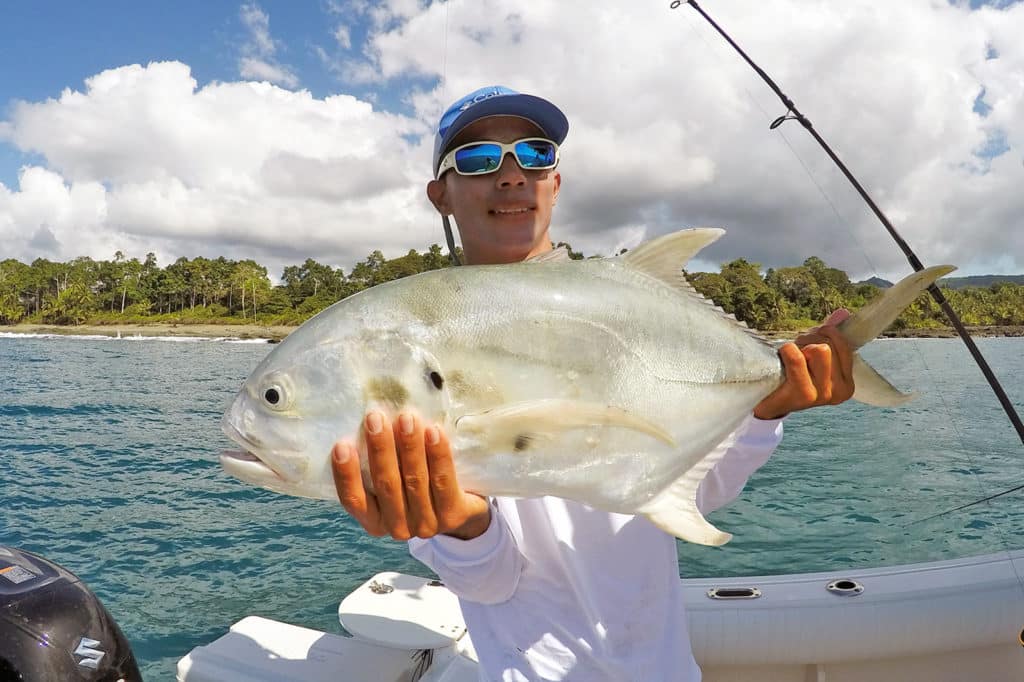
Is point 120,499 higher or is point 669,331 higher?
point 669,331

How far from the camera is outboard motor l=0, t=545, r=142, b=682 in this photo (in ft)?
9.28

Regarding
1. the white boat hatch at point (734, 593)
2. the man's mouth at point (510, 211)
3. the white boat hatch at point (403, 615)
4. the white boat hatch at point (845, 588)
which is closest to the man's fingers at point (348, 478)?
the man's mouth at point (510, 211)

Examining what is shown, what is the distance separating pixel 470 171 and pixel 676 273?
0.90 metres

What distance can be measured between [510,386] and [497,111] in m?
1.31

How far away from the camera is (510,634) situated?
6.64 ft

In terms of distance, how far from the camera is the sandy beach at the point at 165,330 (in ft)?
287

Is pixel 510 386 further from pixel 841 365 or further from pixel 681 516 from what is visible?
pixel 841 365

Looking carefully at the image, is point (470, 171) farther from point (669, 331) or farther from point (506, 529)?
point (506, 529)

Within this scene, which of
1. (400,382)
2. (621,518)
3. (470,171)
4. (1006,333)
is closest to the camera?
(400,382)

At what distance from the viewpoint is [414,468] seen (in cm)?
164

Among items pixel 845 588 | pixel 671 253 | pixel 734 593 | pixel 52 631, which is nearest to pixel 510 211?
pixel 671 253

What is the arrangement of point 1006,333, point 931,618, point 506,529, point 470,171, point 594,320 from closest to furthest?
point 594,320
point 506,529
point 470,171
point 931,618
point 1006,333

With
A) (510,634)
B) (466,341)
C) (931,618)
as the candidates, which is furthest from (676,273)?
(931,618)

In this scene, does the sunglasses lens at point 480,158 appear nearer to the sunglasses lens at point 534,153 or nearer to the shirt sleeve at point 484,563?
the sunglasses lens at point 534,153
